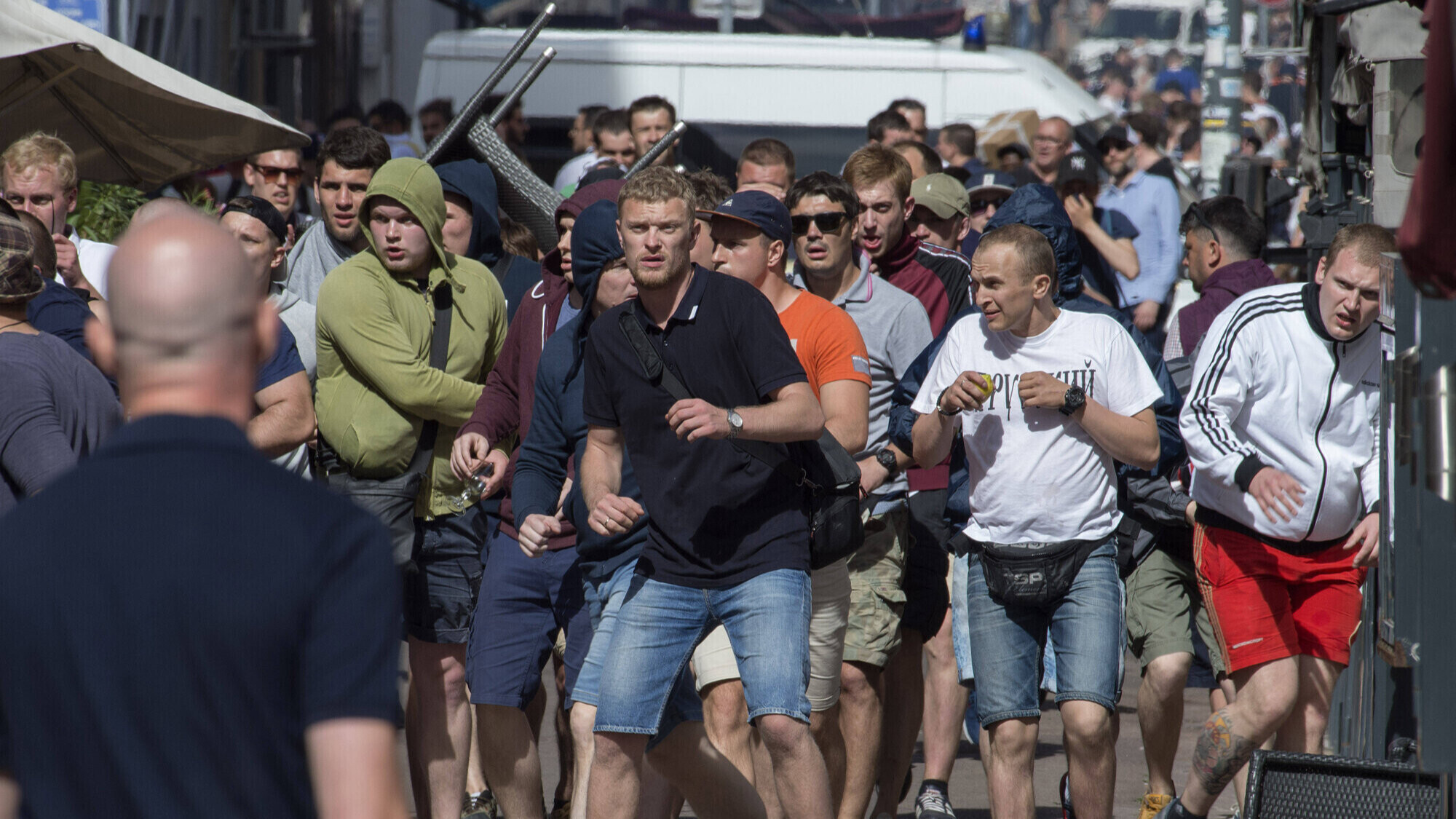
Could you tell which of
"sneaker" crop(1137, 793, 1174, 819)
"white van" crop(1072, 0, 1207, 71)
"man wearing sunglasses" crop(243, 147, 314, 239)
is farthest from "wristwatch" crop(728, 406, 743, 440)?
"white van" crop(1072, 0, 1207, 71)

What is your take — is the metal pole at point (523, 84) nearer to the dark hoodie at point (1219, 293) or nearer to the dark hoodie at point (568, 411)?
the dark hoodie at point (568, 411)

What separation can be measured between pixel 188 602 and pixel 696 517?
2833 mm

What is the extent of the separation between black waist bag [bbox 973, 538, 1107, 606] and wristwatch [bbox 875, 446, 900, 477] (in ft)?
1.59

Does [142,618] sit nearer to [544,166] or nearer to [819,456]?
[819,456]

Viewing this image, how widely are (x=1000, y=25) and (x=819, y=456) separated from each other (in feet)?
36.0

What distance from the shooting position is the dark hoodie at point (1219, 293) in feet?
23.0

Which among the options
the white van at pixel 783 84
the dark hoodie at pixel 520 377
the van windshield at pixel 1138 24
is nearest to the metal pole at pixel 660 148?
the dark hoodie at pixel 520 377

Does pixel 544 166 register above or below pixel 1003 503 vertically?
above

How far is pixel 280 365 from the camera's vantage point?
5.24 metres

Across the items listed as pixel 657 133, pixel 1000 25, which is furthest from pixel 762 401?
pixel 1000 25

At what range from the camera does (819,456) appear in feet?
16.2

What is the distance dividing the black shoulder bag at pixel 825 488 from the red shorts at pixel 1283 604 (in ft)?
4.22

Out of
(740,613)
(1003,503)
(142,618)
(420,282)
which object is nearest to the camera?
(142,618)

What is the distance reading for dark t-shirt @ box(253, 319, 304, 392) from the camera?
5211 millimetres
